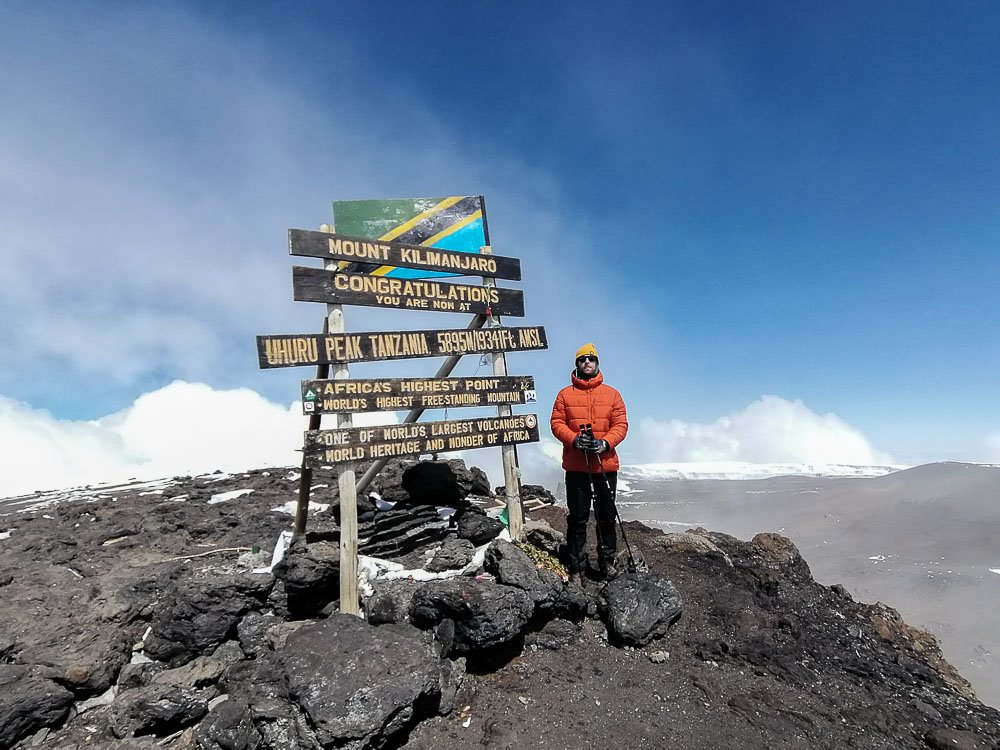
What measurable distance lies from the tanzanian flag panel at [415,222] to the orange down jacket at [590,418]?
2.79 m

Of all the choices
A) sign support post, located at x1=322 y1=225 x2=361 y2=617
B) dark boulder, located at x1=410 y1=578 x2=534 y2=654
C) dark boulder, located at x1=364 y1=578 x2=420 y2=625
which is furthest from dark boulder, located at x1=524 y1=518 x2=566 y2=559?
sign support post, located at x1=322 y1=225 x2=361 y2=617

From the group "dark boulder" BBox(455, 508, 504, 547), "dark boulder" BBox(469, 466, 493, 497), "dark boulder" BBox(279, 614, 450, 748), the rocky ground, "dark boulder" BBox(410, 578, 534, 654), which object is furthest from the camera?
"dark boulder" BBox(469, 466, 493, 497)

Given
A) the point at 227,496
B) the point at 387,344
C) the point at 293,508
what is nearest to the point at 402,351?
the point at 387,344

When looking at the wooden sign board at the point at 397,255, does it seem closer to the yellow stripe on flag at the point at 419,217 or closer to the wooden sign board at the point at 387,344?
the yellow stripe on flag at the point at 419,217

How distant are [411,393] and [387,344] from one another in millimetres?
764

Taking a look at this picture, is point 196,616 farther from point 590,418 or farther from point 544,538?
point 590,418

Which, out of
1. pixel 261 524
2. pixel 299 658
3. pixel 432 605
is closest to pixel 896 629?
pixel 432 605

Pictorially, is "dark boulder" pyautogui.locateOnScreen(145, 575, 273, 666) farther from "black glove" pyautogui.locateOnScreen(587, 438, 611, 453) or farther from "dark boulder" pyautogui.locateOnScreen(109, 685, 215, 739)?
"black glove" pyautogui.locateOnScreen(587, 438, 611, 453)

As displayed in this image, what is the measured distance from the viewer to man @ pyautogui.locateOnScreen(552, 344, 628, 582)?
6.32m

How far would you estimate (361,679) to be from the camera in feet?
13.3

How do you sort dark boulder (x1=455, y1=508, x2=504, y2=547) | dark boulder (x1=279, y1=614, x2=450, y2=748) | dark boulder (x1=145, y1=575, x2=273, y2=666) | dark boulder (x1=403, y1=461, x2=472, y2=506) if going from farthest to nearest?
dark boulder (x1=403, y1=461, x2=472, y2=506) → dark boulder (x1=455, y1=508, x2=504, y2=547) → dark boulder (x1=145, y1=575, x2=273, y2=666) → dark boulder (x1=279, y1=614, x2=450, y2=748)

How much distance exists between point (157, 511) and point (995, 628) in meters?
30.4

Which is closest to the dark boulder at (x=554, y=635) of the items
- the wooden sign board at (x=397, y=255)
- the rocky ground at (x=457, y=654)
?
the rocky ground at (x=457, y=654)

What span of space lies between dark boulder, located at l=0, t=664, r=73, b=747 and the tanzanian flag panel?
5.73 metres
